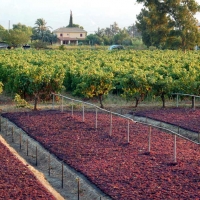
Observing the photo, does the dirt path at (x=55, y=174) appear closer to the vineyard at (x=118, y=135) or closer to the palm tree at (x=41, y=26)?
Answer: the vineyard at (x=118, y=135)

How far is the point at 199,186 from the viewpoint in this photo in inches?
489

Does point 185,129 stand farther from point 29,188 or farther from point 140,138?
point 29,188

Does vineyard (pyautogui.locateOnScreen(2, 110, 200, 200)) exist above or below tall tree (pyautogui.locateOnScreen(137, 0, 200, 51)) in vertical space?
below

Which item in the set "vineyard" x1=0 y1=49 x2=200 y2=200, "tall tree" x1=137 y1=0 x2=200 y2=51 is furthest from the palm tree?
"vineyard" x1=0 y1=49 x2=200 y2=200

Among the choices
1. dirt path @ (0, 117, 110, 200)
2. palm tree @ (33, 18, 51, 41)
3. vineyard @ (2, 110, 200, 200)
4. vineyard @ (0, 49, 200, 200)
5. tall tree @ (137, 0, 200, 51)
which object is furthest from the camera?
palm tree @ (33, 18, 51, 41)

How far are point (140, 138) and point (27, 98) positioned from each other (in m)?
11.5

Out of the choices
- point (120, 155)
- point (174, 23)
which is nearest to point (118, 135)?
point (120, 155)

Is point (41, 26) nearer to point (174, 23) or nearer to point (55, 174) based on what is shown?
point (174, 23)

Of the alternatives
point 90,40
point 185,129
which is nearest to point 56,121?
point 185,129

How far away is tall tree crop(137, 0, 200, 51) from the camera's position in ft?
230

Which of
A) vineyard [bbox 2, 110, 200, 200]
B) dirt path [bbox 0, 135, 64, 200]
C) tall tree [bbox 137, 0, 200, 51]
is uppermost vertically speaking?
tall tree [bbox 137, 0, 200, 51]

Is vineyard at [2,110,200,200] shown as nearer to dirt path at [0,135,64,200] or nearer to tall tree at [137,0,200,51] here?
dirt path at [0,135,64,200]

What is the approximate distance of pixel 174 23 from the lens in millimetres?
73188

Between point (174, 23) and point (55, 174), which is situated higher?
point (174, 23)
